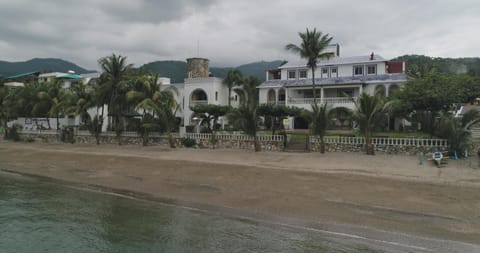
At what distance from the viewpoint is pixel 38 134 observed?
41.0 meters

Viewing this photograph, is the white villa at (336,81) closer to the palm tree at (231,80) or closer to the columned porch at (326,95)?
the columned porch at (326,95)

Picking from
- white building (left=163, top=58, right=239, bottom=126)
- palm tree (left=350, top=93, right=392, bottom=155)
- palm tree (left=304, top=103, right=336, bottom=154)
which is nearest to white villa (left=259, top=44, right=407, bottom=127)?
white building (left=163, top=58, right=239, bottom=126)

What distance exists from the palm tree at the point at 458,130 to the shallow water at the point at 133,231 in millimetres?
14636

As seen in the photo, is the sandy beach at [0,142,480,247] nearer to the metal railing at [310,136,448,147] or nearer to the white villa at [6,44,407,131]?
the metal railing at [310,136,448,147]

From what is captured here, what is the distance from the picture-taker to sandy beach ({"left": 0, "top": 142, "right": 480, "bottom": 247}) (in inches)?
455

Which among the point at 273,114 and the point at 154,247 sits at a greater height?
the point at 273,114

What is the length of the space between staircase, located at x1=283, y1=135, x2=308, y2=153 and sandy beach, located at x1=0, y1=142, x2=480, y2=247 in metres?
1.67

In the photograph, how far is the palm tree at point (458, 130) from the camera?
66.5 feet

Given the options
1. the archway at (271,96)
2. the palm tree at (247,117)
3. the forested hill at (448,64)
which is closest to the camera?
the palm tree at (247,117)

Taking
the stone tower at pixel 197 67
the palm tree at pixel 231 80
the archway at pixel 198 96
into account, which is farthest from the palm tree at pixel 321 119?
the stone tower at pixel 197 67

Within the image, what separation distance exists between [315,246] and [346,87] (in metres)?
32.4

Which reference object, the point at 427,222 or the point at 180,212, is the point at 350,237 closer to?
the point at 427,222

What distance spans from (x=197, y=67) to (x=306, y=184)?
128 ft

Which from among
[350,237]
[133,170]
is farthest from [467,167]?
[133,170]
